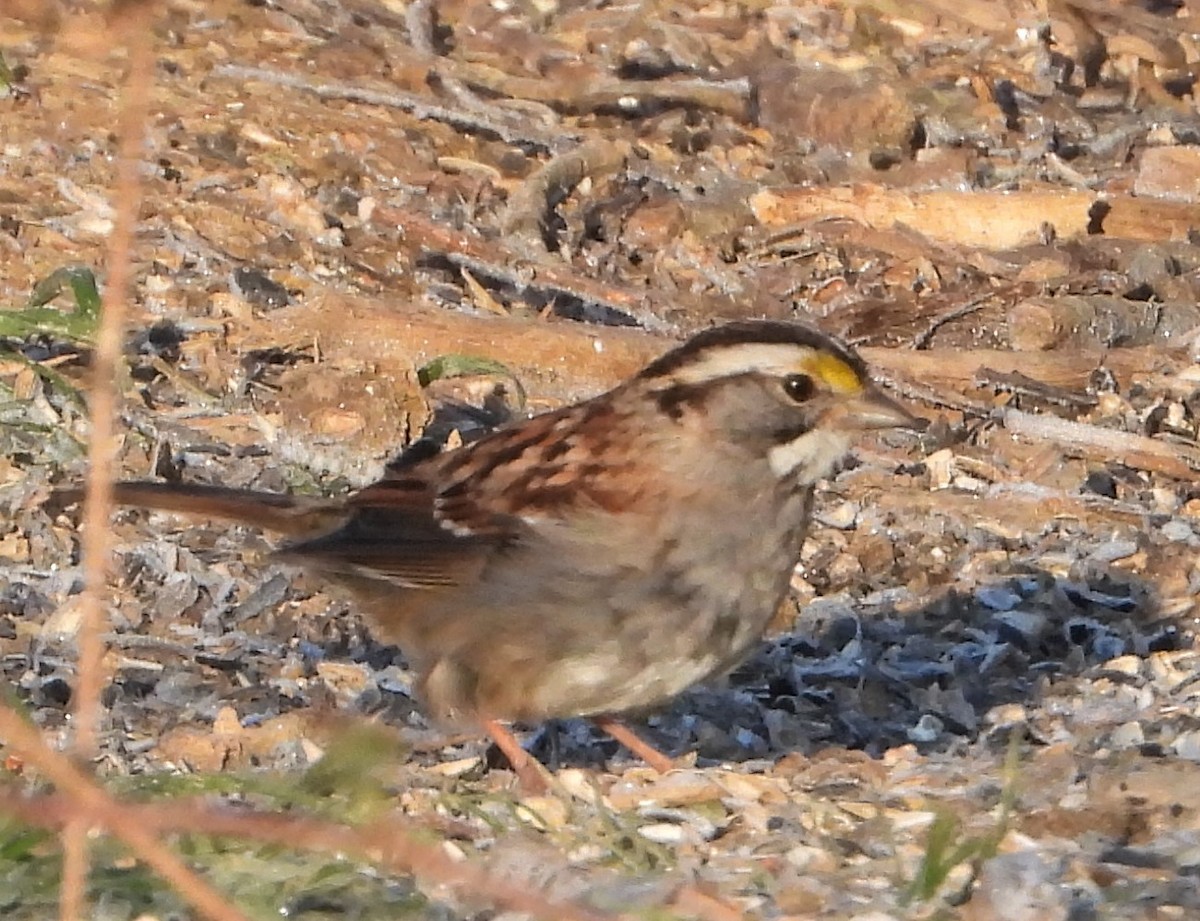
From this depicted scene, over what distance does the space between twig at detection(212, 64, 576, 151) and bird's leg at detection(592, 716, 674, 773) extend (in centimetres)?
239

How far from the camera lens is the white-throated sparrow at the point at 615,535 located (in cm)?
344

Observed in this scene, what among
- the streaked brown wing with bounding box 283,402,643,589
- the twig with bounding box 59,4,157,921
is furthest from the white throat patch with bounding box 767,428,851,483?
the twig with bounding box 59,4,157,921

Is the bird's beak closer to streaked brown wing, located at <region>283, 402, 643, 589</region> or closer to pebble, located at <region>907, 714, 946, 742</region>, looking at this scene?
streaked brown wing, located at <region>283, 402, 643, 589</region>

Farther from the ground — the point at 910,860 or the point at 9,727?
the point at 9,727

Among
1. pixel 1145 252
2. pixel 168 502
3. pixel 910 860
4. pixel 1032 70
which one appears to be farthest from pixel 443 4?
pixel 910 860

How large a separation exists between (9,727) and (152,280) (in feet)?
12.4

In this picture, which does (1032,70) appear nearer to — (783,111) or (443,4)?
(783,111)

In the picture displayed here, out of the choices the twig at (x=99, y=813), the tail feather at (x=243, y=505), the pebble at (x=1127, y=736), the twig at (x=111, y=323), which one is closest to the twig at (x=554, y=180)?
the tail feather at (x=243, y=505)

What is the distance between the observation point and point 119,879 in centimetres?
260

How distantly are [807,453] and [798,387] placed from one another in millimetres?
109

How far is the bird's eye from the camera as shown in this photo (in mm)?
3555

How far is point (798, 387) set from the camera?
356cm

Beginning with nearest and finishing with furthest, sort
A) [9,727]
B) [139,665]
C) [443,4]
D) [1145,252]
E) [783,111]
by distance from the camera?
1. [9,727]
2. [139,665]
3. [1145,252]
4. [783,111]
5. [443,4]

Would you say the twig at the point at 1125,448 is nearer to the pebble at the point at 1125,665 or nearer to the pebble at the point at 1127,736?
the pebble at the point at 1125,665
